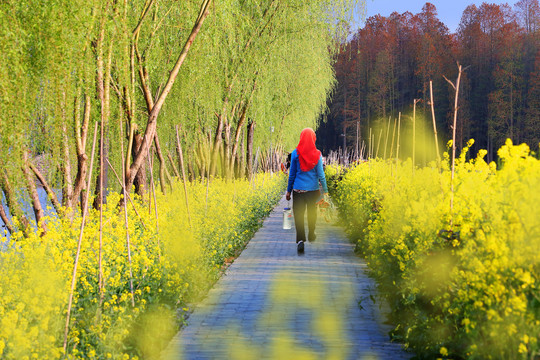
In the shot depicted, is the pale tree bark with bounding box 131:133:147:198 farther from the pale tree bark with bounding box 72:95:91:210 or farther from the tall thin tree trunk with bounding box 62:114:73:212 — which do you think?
the pale tree bark with bounding box 72:95:91:210

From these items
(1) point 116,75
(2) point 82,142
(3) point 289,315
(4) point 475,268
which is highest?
(1) point 116,75

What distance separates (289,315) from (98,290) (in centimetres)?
213

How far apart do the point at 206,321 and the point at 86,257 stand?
1412mm

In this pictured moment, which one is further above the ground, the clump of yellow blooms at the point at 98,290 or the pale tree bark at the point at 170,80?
the pale tree bark at the point at 170,80

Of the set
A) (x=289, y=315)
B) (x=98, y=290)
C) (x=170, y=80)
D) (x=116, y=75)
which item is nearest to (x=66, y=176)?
(x=170, y=80)

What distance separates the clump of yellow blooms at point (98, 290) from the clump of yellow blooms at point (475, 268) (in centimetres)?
219

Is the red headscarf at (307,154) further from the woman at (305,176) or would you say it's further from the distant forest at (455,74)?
the distant forest at (455,74)

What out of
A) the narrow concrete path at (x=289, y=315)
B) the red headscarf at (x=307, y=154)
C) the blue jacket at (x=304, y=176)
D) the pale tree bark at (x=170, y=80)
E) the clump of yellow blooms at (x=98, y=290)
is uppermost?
the pale tree bark at (x=170, y=80)

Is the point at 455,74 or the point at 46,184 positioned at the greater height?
the point at 455,74

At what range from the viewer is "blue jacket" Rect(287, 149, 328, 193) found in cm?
1123

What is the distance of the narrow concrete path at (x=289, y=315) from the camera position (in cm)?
555

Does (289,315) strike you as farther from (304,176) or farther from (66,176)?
(304,176)

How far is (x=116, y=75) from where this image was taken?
1041 cm

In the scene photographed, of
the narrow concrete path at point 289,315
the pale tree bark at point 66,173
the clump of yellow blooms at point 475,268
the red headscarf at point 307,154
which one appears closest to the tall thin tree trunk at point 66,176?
the pale tree bark at point 66,173
